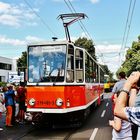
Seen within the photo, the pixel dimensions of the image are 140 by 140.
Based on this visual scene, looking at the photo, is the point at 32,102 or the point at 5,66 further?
the point at 5,66

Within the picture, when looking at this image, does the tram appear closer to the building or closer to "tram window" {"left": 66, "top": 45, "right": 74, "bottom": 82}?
"tram window" {"left": 66, "top": 45, "right": 74, "bottom": 82}

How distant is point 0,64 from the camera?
101688 millimetres

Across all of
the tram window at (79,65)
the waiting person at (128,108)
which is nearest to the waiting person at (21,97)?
the tram window at (79,65)

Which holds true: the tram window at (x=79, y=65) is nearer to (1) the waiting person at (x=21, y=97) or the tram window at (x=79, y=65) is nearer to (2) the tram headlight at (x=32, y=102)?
(2) the tram headlight at (x=32, y=102)

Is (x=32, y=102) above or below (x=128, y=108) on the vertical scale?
below

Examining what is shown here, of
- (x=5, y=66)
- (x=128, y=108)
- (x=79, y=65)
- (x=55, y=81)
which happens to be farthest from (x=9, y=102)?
(x=5, y=66)

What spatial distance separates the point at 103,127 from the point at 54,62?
3.03 metres

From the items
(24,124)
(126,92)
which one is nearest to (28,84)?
(24,124)

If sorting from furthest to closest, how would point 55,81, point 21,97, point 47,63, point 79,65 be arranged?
point 21,97 → point 79,65 → point 47,63 → point 55,81

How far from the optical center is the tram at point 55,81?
13141 mm

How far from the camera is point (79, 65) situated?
14531mm

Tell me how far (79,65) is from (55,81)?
154cm

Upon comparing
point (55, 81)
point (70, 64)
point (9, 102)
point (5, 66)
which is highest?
point (5, 66)

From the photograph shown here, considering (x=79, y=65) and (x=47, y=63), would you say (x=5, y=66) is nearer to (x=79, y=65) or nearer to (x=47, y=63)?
(x=79, y=65)
